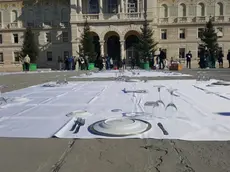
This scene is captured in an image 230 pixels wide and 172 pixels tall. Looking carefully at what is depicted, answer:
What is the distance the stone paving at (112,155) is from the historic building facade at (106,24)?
132 feet

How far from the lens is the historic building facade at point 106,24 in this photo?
43188 mm

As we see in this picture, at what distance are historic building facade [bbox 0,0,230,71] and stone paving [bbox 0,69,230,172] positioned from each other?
132 feet

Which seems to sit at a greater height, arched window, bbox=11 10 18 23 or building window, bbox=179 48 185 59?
arched window, bbox=11 10 18 23

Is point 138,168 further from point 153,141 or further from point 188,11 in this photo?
point 188,11

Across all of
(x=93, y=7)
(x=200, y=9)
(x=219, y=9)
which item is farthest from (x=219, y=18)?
(x=93, y=7)

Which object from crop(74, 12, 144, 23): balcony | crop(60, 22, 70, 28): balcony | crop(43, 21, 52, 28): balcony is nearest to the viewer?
crop(74, 12, 144, 23): balcony

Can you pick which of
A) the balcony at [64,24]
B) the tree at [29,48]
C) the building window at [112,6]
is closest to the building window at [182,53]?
the building window at [112,6]

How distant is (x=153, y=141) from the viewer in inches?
127

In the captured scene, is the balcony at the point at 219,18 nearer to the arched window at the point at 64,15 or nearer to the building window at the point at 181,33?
the building window at the point at 181,33

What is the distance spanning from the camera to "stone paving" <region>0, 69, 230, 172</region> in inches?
101

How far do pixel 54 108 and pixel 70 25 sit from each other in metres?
42.1

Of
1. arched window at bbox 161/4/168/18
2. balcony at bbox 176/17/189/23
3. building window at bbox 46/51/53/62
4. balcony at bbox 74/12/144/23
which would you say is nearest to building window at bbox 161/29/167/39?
arched window at bbox 161/4/168/18

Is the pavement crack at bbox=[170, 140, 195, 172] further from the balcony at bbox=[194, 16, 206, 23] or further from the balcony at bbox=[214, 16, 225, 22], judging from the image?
the balcony at bbox=[214, 16, 225, 22]

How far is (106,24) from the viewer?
4300 centimetres
